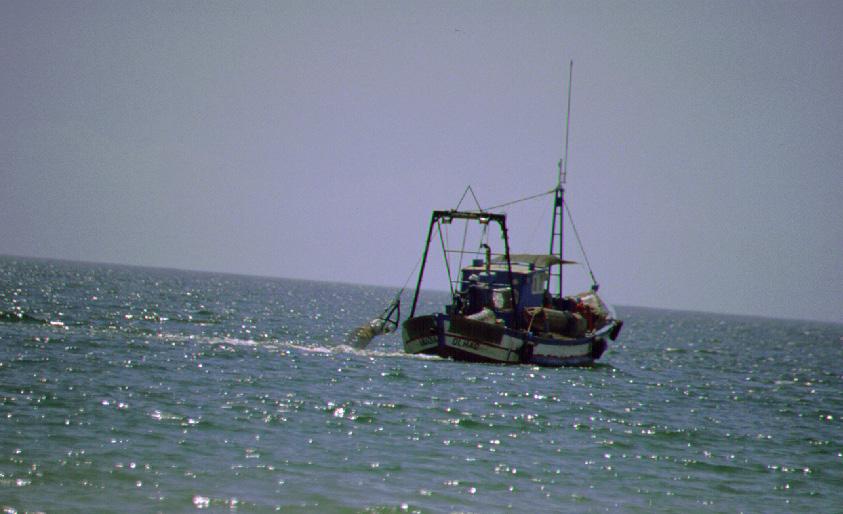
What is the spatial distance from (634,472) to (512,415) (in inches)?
273

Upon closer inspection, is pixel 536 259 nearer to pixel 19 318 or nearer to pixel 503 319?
pixel 503 319

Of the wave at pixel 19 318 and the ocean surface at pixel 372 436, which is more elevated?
the wave at pixel 19 318

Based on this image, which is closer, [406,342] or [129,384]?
[129,384]

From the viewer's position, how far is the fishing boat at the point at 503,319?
43.2 metres

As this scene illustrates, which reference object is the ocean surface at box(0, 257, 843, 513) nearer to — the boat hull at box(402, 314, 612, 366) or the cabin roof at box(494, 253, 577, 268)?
the boat hull at box(402, 314, 612, 366)

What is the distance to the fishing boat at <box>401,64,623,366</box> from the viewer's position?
4325 cm

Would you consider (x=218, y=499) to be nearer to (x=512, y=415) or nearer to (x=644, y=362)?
(x=512, y=415)

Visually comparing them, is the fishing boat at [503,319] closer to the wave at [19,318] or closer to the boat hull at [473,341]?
the boat hull at [473,341]

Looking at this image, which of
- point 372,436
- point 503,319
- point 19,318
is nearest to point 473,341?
point 503,319

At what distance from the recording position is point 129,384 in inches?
1025

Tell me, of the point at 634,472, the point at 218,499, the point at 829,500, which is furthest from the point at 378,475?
the point at 829,500

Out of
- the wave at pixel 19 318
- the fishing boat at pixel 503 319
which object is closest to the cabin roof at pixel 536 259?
the fishing boat at pixel 503 319

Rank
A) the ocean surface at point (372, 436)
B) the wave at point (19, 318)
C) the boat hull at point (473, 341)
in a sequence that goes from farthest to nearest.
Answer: the wave at point (19, 318), the boat hull at point (473, 341), the ocean surface at point (372, 436)

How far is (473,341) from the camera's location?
142ft
